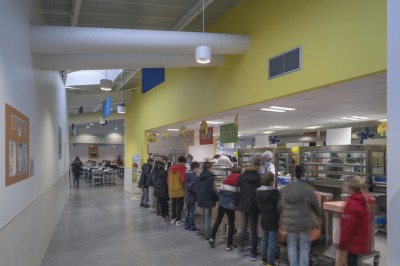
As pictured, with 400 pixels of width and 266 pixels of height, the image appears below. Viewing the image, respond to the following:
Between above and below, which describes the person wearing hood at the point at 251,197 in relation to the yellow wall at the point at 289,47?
below

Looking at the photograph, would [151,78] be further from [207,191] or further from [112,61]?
[207,191]

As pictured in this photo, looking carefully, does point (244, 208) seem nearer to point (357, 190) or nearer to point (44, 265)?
point (357, 190)

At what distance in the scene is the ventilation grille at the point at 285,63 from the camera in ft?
15.7

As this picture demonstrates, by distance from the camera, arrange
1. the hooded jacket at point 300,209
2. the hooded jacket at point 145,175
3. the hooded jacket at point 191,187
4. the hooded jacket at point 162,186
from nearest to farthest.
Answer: the hooded jacket at point 300,209 → the hooded jacket at point 191,187 → the hooded jacket at point 162,186 → the hooded jacket at point 145,175

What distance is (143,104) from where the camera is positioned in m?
12.8

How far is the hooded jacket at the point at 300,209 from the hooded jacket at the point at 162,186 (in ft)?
15.5

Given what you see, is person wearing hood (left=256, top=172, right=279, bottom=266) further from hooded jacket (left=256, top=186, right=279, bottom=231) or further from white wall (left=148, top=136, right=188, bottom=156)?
white wall (left=148, top=136, right=188, bottom=156)

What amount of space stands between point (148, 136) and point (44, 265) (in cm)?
801

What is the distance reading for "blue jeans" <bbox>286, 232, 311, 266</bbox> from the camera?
4.21 meters

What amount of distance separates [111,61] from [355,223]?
15.8 ft

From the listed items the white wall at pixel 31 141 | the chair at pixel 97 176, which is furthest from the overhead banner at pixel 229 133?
the chair at pixel 97 176

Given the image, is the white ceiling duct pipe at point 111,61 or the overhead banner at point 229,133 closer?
the white ceiling duct pipe at point 111,61

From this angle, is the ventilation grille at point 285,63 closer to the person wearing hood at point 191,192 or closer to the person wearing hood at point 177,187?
the person wearing hood at point 191,192

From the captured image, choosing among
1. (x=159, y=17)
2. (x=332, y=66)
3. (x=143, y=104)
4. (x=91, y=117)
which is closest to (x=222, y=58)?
(x=159, y=17)
